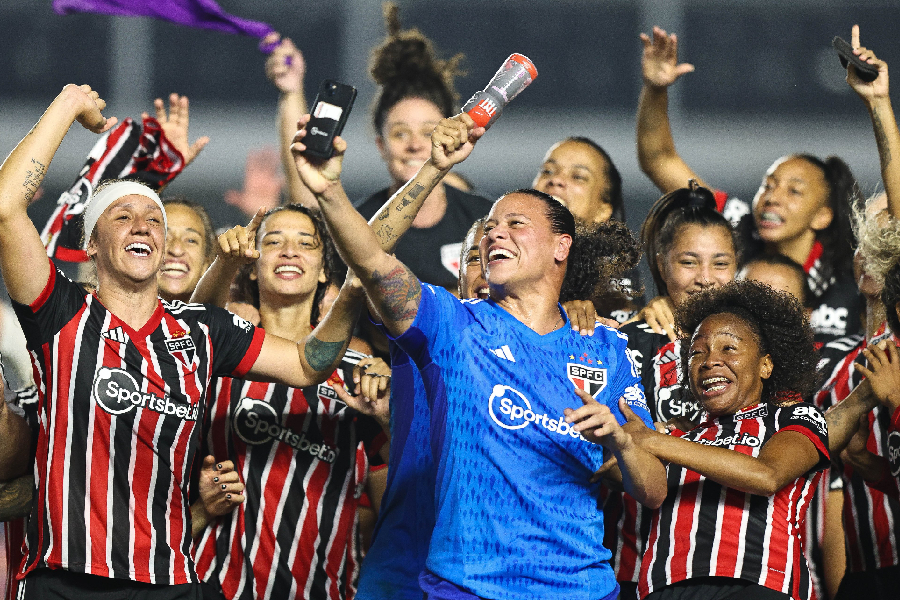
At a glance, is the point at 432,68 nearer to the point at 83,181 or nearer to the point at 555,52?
the point at 83,181

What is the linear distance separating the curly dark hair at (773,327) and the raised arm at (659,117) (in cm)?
141

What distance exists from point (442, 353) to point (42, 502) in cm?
120

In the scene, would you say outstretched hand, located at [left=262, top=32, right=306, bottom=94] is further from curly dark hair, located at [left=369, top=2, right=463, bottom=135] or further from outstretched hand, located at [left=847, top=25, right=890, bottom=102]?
outstretched hand, located at [left=847, top=25, right=890, bottom=102]

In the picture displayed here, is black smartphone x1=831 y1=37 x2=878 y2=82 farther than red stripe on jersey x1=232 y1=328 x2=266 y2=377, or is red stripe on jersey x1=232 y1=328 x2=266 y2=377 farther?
black smartphone x1=831 y1=37 x2=878 y2=82

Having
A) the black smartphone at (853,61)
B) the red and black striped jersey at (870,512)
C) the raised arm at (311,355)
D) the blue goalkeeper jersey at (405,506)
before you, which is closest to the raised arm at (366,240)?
the blue goalkeeper jersey at (405,506)

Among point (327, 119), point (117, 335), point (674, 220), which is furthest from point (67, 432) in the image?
point (674, 220)

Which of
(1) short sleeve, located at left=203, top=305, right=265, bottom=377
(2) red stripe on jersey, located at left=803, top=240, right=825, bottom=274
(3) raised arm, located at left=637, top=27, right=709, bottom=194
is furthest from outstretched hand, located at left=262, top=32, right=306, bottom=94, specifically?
(2) red stripe on jersey, located at left=803, top=240, right=825, bottom=274

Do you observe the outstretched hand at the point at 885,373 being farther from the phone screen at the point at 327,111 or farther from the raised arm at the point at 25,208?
the raised arm at the point at 25,208

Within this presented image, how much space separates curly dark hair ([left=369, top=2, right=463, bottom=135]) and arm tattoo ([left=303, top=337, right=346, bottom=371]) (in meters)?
2.06

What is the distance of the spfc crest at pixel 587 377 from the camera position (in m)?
3.14

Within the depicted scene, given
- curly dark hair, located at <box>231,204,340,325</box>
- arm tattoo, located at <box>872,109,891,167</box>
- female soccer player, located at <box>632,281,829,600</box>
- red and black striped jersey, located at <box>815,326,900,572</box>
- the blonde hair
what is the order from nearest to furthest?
female soccer player, located at <box>632,281,829,600</box> → red and black striped jersey, located at <box>815,326,900,572</box> → the blonde hair → curly dark hair, located at <box>231,204,340,325</box> → arm tattoo, located at <box>872,109,891,167</box>

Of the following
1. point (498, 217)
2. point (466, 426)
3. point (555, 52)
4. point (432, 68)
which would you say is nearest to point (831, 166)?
point (432, 68)

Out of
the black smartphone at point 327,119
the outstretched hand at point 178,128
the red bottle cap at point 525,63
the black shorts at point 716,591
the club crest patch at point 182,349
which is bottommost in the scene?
the black shorts at point 716,591

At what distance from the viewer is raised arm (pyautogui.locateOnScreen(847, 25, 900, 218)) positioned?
14.8 feet
